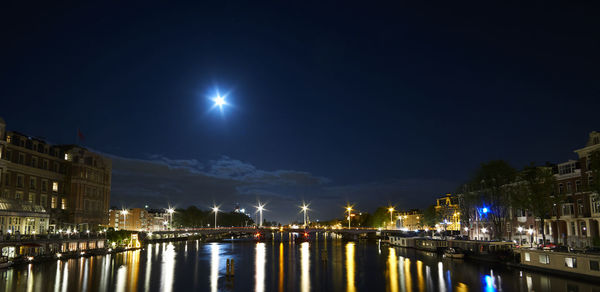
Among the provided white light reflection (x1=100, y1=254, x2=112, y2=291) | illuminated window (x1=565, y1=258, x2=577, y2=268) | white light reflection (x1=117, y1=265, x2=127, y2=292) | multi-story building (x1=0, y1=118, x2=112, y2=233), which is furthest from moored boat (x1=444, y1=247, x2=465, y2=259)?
multi-story building (x1=0, y1=118, x2=112, y2=233)

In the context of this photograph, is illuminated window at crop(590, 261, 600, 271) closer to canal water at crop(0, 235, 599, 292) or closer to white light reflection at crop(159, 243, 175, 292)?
canal water at crop(0, 235, 599, 292)

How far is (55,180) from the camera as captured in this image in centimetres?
9719

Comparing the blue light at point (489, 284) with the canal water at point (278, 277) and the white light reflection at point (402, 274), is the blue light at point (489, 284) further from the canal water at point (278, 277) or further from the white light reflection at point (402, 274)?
the white light reflection at point (402, 274)

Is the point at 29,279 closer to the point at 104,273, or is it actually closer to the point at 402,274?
the point at 104,273

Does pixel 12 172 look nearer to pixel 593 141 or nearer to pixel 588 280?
pixel 588 280

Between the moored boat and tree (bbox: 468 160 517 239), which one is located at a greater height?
tree (bbox: 468 160 517 239)

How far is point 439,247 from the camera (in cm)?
9981

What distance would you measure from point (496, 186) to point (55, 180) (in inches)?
3823

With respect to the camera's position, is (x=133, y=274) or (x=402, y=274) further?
(x=402, y=274)

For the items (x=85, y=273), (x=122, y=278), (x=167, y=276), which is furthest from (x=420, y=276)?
(x=85, y=273)

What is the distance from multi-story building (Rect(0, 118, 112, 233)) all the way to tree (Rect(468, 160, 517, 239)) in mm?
89873

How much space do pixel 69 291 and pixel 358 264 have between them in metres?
48.9

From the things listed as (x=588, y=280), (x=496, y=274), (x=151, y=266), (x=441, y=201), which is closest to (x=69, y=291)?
(x=151, y=266)

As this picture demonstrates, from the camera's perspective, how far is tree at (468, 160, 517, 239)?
82375 mm
